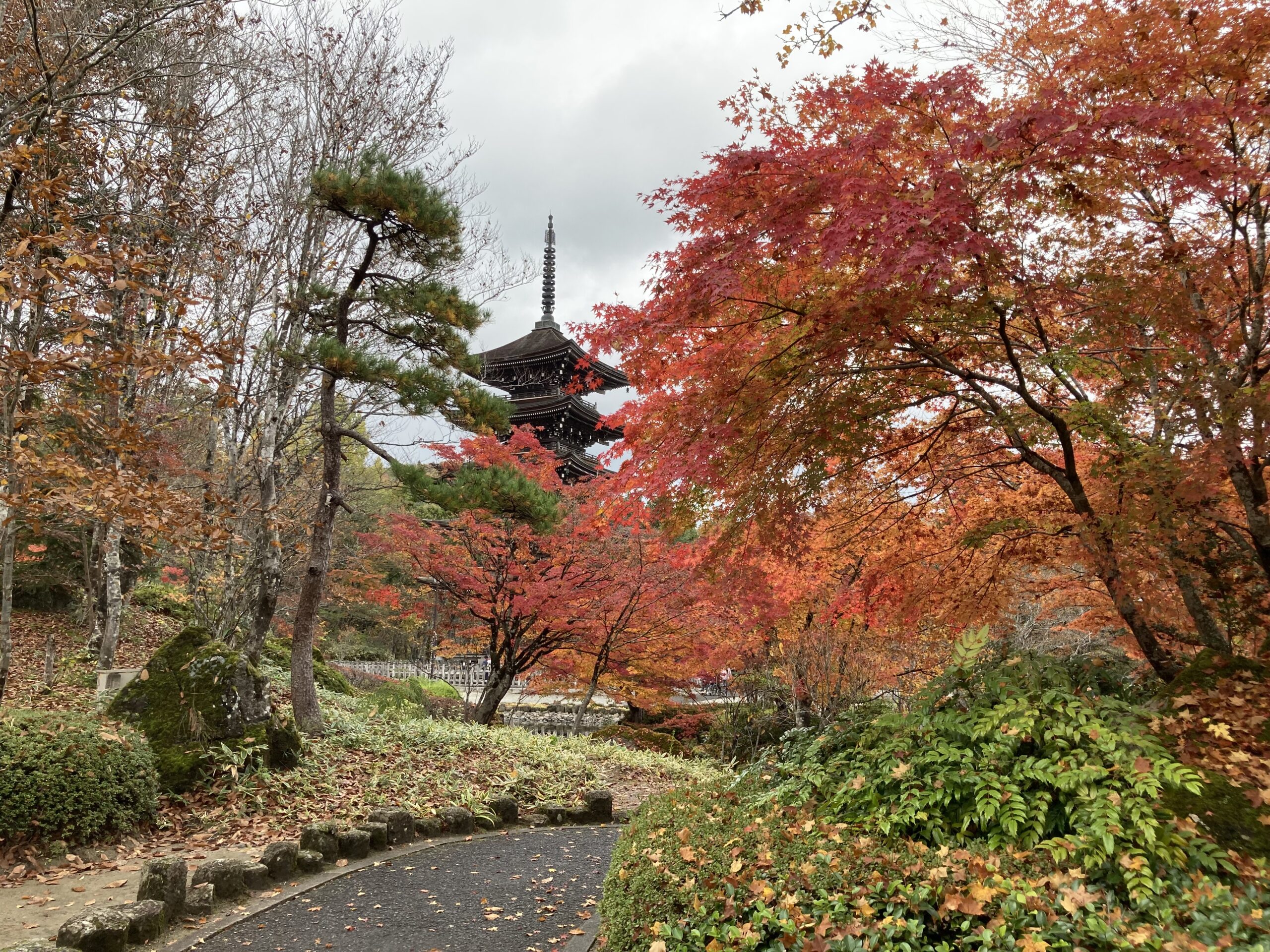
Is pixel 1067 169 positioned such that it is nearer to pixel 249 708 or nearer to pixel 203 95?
pixel 249 708

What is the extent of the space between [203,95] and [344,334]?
3.76m

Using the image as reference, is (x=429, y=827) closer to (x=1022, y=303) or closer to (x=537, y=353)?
(x=1022, y=303)

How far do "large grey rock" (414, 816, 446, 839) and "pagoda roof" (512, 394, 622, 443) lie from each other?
1723 cm

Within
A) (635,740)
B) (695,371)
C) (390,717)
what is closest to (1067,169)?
(695,371)

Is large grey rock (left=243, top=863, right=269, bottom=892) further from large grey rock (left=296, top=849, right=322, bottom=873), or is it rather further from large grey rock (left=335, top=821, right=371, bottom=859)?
large grey rock (left=335, top=821, right=371, bottom=859)

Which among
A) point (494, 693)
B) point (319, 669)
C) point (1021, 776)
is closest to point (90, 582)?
point (319, 669)

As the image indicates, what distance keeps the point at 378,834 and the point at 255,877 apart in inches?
41.7

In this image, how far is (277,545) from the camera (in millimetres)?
9164

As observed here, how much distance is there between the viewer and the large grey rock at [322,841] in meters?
5.50

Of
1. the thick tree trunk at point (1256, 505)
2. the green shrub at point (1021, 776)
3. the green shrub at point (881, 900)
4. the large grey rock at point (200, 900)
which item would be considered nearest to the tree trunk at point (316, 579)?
the large grey rock at point (200, 900)

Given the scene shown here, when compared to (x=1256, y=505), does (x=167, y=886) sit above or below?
below

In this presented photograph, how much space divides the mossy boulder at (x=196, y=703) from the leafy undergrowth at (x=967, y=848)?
4688 millimetres

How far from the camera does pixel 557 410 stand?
24125 millimetres

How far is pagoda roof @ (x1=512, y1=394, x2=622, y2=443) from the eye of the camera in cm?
2381
